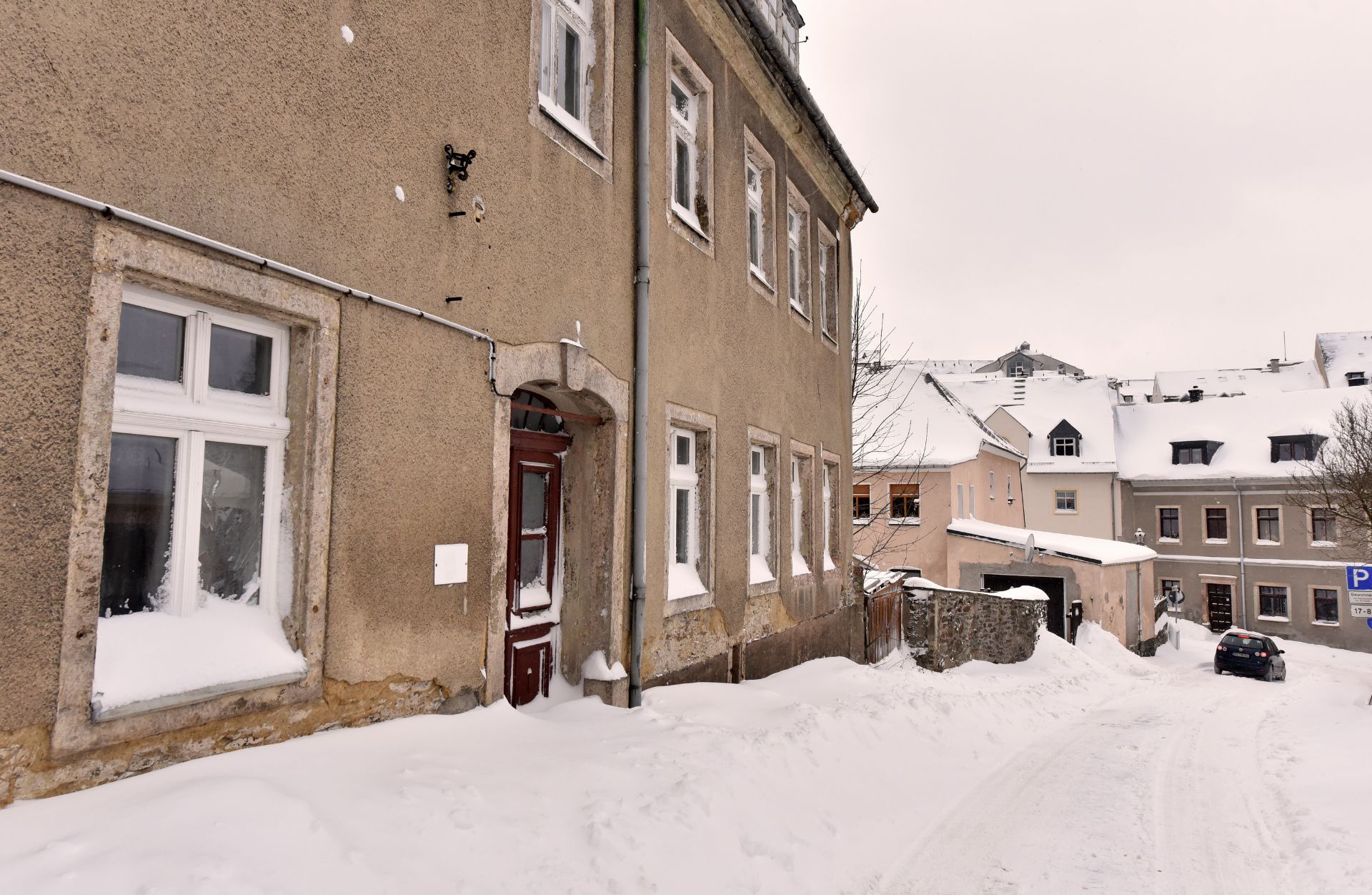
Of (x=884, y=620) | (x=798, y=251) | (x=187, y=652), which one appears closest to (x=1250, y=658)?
(x=884, y=620)

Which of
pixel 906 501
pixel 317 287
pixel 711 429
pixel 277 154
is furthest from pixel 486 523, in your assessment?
pixel 906 501

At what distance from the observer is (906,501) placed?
29406mm

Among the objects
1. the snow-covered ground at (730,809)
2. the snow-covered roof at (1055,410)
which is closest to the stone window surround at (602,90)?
the snow-covered ground at (730,809)

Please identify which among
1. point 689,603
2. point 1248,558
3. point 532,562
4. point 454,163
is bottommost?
point 1248,558

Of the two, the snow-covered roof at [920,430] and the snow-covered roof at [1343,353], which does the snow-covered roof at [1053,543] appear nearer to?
the snow-covered roof at [920,430]

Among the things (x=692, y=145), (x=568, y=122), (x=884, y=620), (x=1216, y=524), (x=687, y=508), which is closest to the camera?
(x=568, y=122)

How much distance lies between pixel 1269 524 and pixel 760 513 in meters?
36.2

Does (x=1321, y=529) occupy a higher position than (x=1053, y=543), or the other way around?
(x=1321, y=529)

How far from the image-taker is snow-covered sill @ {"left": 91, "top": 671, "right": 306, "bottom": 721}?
3.37m

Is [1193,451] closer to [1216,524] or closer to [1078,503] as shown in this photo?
[1216,524]

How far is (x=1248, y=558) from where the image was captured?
38.0 meters

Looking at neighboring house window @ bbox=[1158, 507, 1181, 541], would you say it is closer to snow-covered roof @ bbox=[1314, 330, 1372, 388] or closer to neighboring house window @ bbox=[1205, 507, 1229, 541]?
neighboring house window @ bbox=[1205, 507, 1229, 541]

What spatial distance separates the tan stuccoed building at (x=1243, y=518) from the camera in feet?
119

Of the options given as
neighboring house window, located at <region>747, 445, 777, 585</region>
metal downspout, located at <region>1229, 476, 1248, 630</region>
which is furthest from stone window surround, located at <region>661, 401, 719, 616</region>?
metal downspout, located at <region>1229, 476, 1248, 630</region>
